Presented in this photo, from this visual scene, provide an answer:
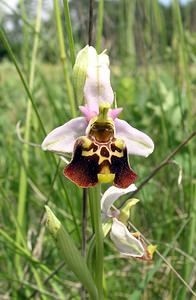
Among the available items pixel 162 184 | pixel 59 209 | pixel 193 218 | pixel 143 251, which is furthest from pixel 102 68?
pixel 162 184

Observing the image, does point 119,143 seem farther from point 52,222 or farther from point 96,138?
point 52,222

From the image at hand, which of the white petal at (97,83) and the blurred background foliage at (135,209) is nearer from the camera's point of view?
the white petal at (97,83)

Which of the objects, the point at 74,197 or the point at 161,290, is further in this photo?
the point at 74,197

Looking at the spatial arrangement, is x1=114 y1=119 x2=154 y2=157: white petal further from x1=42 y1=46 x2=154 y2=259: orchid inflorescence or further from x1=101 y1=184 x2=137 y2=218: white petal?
x1=101 y1=184 x2=137 y2=218: white petal

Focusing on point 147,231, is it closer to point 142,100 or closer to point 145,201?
point 145,201

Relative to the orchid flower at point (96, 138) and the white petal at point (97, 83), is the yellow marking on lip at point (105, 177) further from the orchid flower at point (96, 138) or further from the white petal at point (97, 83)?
the white petal at point (97, 83)

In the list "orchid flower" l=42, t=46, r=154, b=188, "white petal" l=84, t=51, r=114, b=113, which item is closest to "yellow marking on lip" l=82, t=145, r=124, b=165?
"orchid flower" l=42, t=46, r=154, b=188

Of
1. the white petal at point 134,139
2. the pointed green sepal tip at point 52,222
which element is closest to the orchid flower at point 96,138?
the white petal at point 134,139

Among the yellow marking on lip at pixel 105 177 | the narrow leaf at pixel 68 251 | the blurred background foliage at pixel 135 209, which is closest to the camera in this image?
the yellow marking on lip at pixel 105 177
